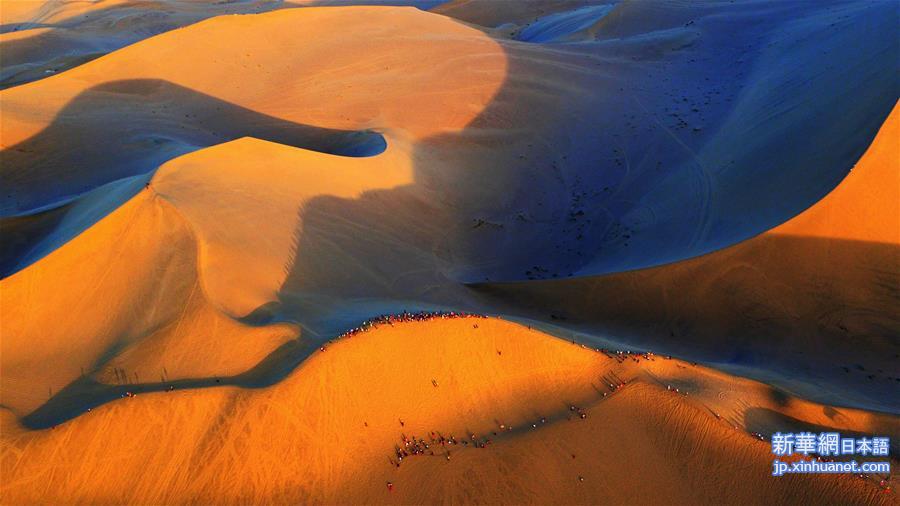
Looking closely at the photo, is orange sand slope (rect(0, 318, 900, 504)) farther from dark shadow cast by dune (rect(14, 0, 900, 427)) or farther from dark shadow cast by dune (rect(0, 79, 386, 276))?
dark shadow cast by dune (rect(0, 79, 386, 276))

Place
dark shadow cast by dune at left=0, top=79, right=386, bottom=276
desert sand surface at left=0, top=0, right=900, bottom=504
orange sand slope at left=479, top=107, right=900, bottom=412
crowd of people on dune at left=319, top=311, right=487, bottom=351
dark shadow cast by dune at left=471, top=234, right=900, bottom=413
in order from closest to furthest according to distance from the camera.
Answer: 1. desert sand surface at left=0, top=0, right=900, bottom=504
2. crowd of people on dune at left=319, top=311, right=487, bottom=351
3. dark shadow cast by dune at left=471, top=234, right=900, bottom=413
4. orange sand slope at left=479, top=107, right=900, bottom=412
5. dark shadow cast by dune at left=0, top=79, right=386, bottom=276

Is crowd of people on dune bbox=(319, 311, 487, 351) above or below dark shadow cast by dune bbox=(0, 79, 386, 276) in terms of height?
above

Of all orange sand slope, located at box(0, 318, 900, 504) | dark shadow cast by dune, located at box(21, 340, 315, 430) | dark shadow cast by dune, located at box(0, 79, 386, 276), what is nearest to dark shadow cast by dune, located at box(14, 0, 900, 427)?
dark shadow cast by dune, located at box(21, 340, 315, 430)

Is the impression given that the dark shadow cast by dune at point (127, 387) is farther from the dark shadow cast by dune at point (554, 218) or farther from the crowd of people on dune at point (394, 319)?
the crowd of people on dune at point (394, 319)

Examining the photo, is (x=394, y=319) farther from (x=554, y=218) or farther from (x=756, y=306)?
(x=554, y=218)

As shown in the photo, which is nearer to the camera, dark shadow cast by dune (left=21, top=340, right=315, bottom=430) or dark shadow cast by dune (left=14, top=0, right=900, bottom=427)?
dark shadow cast by dune (left=21, top=340, right=315, bottom=430)

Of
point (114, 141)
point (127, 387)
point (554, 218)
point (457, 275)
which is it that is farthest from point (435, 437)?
point (114, 141)

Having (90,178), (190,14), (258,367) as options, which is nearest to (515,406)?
(258,367)
